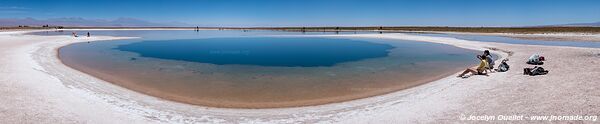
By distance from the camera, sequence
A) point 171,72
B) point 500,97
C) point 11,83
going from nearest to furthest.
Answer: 1. point 500,97
2. point 11,83
3. point 171,72

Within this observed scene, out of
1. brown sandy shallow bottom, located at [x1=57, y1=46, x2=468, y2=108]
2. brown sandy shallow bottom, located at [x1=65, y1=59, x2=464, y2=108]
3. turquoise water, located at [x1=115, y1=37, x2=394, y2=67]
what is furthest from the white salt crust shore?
turquoise water, located at [x1=115, y1=37, x2=394, y2=67]

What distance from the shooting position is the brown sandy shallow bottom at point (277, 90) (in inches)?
500

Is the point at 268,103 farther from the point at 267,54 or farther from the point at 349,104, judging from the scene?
the point at 267,54

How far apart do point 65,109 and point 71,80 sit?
5867 mm

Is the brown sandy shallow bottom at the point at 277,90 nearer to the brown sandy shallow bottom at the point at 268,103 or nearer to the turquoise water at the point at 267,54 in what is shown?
the brown sandy shallow bottom at the point at 268,103

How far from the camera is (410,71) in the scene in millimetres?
19547

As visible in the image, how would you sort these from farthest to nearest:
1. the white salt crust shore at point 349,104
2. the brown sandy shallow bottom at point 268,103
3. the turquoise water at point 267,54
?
the turquoise water at point 267,54
the brown sandy shallow bottom at point 268,103
the white salt crust shore at point 349,104

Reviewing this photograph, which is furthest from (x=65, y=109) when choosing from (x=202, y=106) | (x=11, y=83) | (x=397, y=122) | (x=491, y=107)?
(x=491, y=107)

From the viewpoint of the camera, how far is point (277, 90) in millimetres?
14484

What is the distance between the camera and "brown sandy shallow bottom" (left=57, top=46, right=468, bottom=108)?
12.7 meters

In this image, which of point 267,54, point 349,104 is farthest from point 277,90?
point 267,54

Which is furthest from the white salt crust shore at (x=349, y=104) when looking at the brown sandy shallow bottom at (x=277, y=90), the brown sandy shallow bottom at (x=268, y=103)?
the brown sandy shallow bottom at (x=277, y=90)

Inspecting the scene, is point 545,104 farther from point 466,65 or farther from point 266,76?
point 466,65

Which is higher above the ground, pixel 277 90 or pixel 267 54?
pixel 267 54
